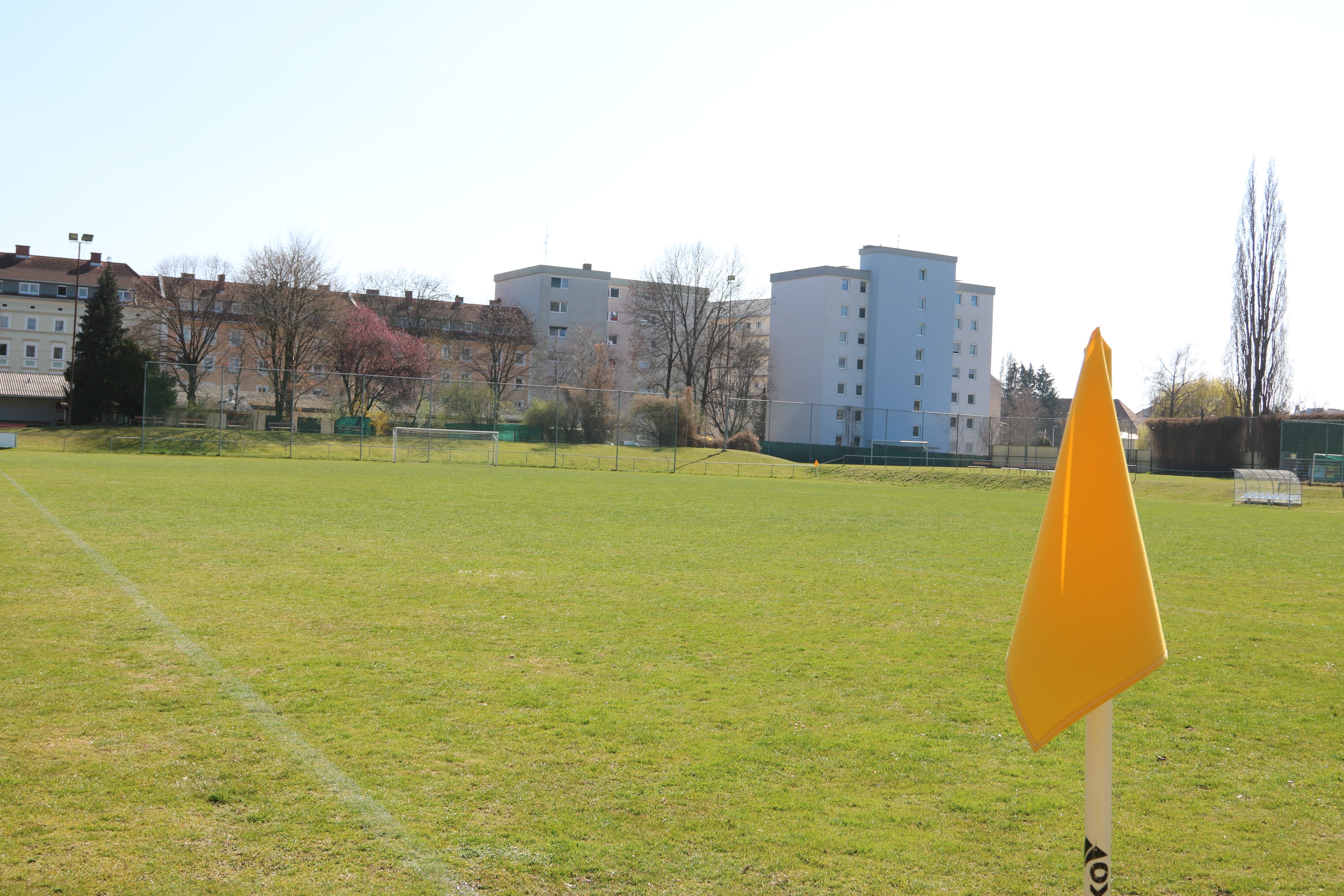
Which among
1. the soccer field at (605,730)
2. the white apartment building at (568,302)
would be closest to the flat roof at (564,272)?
the white apartment building at (568,302)

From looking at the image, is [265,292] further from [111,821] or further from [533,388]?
[111,821]

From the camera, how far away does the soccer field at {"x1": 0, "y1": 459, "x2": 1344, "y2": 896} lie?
389 centimetres

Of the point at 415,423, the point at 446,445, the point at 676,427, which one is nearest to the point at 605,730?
the point at 446,445

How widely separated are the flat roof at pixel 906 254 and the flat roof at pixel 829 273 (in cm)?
178

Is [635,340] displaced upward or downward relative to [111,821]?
upward

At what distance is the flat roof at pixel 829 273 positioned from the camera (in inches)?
3233

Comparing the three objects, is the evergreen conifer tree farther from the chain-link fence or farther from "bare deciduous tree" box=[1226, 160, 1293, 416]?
"bare deciduous tree" box=[1226, 160, 1293, 416]

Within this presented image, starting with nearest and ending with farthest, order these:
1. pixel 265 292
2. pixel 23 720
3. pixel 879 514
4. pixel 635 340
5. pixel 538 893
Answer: pixel 538 893
pixel 23 720
pixel 879 514
pixel 265 292
pixel 635 340

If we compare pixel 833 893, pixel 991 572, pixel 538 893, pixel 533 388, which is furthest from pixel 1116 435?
pixel 533 388

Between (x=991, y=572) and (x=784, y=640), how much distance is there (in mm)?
5655

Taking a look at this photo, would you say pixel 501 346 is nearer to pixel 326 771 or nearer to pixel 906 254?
pixel 906 254

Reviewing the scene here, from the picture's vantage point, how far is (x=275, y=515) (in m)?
16.5

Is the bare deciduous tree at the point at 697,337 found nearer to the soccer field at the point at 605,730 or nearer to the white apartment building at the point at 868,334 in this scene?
the white apartment building at the point at 868,334

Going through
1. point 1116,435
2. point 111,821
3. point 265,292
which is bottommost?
point 111,821
